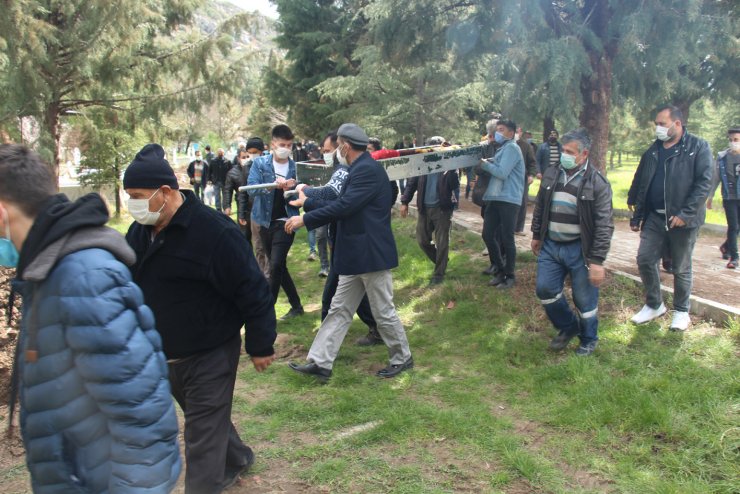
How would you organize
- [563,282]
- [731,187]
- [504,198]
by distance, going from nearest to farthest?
[563,282]
[504,198]
[731,187]

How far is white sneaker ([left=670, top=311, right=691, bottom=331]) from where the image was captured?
532 centimetres

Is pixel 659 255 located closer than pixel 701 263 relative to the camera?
Yes

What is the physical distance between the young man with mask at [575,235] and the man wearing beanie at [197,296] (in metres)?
2.93

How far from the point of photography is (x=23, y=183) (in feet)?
6.56

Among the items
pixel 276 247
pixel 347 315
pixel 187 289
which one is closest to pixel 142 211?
pixel 187 289

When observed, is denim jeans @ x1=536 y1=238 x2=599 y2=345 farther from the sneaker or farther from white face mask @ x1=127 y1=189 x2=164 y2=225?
white face mask @ x1=127 y1=189 x2=164 y2=225

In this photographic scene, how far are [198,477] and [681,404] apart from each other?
3.19 m

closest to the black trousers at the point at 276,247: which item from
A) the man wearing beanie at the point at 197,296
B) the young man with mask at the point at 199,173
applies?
the man wearing beanie at the point at 197,296

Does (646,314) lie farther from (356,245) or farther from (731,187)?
(731,187)

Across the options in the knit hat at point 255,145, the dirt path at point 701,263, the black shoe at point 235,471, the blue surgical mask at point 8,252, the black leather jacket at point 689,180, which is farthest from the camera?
the knit hat at point 255,145

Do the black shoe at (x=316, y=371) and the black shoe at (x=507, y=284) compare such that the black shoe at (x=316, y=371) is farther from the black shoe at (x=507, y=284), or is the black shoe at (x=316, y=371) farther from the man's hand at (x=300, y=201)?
the black shoe at (x=507, y=284)

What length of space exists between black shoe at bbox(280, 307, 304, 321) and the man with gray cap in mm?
1788

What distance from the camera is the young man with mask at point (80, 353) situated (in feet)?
6.13

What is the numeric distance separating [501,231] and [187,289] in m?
4.83
